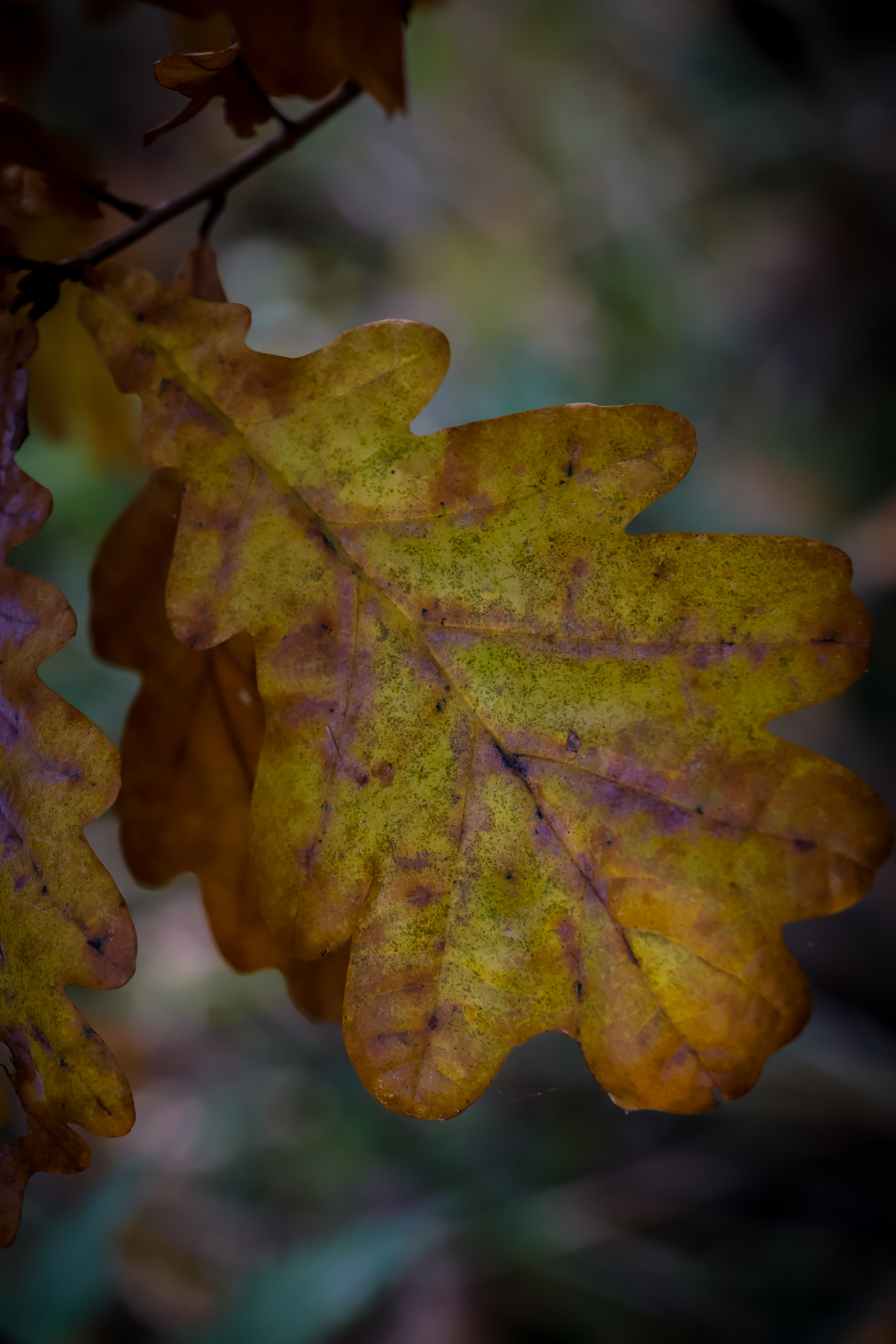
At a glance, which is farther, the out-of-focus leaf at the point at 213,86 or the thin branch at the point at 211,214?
the thin branch at the point at 211,214

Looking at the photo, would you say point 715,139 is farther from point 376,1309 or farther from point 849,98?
point 376,1309

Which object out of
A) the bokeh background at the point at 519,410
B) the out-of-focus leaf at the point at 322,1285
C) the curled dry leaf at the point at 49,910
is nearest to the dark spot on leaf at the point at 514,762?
the curled dry leaf at the point at 49,910

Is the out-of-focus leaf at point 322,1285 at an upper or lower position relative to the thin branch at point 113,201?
lower

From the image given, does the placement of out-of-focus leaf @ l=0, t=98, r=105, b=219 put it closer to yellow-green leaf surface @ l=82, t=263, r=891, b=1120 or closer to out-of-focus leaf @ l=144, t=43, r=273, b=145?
out-of-focus leaf @ l=144, t=43, r=273, b=145

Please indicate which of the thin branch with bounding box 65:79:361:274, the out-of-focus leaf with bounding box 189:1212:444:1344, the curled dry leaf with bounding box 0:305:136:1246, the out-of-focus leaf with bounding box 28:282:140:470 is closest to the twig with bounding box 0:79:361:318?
the thin branch with bounding box 65:79:361:274

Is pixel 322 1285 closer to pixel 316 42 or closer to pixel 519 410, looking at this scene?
pixel 316 42

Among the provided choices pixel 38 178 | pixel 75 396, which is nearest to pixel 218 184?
pixel 38 178

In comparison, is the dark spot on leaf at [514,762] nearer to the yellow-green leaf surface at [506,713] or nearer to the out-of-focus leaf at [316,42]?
the yellow-green leaf surface at [506,713]
